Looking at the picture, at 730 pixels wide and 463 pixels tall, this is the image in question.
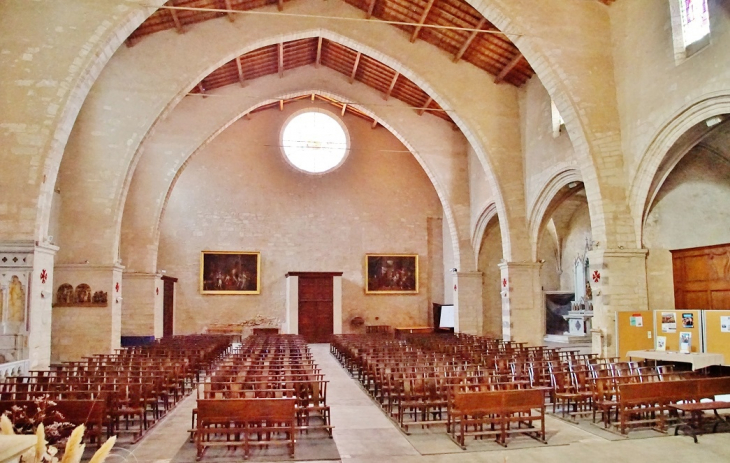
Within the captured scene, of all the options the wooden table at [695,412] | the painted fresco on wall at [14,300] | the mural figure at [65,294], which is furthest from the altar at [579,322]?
the painted fresco on wall at [14,300]

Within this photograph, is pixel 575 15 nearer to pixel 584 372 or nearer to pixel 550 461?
pixel 584 372

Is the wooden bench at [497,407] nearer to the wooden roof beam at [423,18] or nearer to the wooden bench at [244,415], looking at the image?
the wooden bench at [244,415]

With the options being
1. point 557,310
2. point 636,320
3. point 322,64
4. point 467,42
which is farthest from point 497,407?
point 322,64

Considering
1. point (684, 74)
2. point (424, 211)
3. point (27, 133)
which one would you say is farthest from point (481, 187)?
point (27, 133)

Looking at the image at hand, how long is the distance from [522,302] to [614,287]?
16.1 feet

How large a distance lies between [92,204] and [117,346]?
3895 millimetres

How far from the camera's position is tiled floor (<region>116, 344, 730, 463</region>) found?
20.2 ft

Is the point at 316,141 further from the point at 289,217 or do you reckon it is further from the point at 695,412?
the point at 695,412

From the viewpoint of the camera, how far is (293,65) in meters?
21.4

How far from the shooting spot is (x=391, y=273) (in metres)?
25.3

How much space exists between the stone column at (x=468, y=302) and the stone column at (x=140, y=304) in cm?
1079

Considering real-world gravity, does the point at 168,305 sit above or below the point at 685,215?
below

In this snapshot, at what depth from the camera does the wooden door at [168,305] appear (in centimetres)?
2182

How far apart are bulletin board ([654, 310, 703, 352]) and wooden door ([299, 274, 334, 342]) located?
14.1 m
